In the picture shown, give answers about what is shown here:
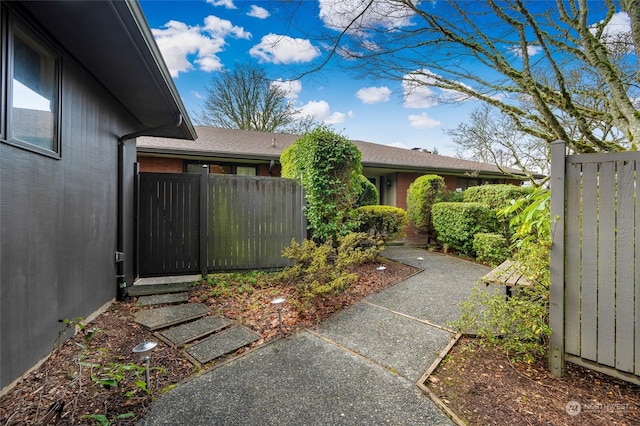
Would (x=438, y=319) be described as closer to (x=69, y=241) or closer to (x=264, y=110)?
(x=69, y=241)

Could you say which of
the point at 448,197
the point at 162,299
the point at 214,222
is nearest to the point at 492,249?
the point at 448,197

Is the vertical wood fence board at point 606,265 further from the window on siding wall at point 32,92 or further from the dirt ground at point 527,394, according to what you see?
the window on siding wall at point 32,92

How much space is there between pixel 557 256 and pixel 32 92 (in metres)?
4.68

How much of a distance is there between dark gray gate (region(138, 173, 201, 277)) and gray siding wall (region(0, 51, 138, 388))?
756mm

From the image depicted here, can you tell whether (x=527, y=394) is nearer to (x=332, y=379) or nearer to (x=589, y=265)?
(x=589, y=265)

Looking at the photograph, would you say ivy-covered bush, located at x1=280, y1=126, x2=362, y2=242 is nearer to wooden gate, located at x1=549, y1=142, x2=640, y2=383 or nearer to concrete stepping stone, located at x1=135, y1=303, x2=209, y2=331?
concrete stepping stone, located at x1=135, y1=303, x2=209, y2=331

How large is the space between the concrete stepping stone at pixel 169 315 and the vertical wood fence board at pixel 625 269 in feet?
13.5

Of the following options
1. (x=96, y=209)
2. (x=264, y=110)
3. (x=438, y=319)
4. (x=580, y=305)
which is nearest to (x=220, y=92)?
(x=264, y=110)

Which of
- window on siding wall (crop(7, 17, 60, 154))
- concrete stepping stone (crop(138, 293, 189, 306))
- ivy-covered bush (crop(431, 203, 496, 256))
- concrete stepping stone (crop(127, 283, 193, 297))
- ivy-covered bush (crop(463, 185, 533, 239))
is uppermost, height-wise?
window on siding wall (crop(7, 17, 60, 154))

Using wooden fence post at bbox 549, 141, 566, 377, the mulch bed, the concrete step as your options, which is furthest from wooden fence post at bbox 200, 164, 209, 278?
wooden fence post at bbox 549, 141, 566, 377

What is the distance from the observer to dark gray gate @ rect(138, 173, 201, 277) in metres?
4.90

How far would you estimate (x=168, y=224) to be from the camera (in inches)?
197

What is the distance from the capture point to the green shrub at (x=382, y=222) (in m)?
7.09

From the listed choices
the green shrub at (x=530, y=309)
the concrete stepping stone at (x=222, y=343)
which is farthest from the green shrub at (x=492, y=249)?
the concrete stepping stone at (x=222, y=343)
